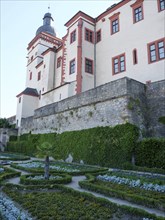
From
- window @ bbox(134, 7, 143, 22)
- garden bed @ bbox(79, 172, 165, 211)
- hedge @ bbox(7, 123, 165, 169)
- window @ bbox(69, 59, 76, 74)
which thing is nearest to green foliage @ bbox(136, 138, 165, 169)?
hedge @ bbox(7, 123, 165, 169)

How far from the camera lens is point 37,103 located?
30.5 metres

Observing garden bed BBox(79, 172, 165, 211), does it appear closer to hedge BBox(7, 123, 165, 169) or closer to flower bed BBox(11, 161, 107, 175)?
flower bed BBox(11, 161, 107, 175)

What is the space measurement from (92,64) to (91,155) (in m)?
12.1

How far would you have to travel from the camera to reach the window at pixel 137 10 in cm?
1836

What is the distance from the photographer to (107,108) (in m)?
13.8

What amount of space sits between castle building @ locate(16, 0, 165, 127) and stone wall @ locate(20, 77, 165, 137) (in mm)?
3528

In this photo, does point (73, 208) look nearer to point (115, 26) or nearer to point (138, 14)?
point (138, 14)

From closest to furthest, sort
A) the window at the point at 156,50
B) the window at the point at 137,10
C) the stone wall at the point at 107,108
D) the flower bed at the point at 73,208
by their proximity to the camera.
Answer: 1. the flower bed at the point at 73,208
2. the stone wall at the point at 107,108
3. the window at the point at 156,50
4. the window at the point at 137,10

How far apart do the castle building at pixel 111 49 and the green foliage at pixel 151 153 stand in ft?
24.8

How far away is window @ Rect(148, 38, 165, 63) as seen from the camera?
1612 centimetres

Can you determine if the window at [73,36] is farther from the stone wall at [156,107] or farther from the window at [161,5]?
the stone wall at [156,107]

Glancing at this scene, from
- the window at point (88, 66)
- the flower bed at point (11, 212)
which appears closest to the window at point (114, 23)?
the window at point (88, 66)

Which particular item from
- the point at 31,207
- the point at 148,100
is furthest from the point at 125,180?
the point at 148,100

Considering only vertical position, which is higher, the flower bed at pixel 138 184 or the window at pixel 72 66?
the window at pixel 72 66
